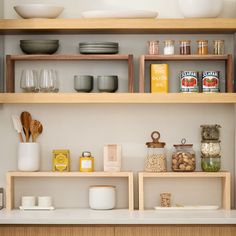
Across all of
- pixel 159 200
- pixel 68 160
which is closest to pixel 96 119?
pixel 68 160

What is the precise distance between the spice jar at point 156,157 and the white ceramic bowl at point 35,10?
3.28 ft

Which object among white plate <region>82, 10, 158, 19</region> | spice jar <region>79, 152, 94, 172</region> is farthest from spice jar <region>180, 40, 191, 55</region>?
spice jar <region>79, 152, 94, 172</region>

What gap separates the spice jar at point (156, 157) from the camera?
14.3ft

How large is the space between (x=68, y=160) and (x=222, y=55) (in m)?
1.16

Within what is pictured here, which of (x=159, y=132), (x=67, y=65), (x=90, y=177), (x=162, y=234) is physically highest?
(x=67, y=65)

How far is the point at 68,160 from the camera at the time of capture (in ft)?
14.5

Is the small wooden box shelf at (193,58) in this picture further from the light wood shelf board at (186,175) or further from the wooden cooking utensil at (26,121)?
the wooden cooking utensil at (26,121)

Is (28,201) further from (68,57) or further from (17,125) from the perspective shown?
(68,57)

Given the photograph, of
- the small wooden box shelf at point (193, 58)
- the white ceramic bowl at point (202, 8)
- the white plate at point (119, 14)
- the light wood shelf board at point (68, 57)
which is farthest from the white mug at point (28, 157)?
the white ceramic bowl at point (202, 8)

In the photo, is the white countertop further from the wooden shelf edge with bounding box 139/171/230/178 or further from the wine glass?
the wine glass

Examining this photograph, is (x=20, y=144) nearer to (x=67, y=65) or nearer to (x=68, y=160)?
(x=68, y=160)

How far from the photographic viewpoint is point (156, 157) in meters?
4.37

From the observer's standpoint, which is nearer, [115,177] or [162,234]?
[162,234]

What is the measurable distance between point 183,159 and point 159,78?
53 cm
